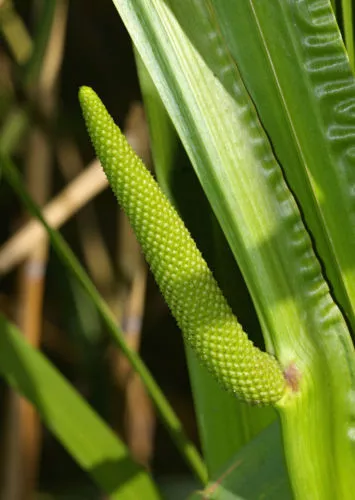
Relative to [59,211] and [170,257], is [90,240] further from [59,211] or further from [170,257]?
[170,257]

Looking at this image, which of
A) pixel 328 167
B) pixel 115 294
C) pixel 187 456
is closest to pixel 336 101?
pixel 328 167

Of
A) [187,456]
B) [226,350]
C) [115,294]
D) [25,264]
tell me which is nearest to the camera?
[226,350]

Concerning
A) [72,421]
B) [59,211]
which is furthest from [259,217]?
[59,211]

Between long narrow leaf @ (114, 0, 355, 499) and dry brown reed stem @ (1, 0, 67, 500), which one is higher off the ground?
long narrow leaf @ (114, 0, 355, 499)

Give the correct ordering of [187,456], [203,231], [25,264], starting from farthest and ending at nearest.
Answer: [25,264]
[187,456]
[203,231]

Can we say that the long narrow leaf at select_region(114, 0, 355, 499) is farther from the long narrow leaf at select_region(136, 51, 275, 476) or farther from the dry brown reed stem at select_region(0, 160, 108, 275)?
the dry brown reed stem at select_region(0, 160, 108, 275)

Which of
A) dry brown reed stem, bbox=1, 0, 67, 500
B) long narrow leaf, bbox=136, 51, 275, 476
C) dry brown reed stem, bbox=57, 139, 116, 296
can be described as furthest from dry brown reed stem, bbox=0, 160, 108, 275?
long narrow leaf, bbox=136, 51, 275, 476

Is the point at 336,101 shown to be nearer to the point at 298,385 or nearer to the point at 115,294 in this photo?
the point at 298,385

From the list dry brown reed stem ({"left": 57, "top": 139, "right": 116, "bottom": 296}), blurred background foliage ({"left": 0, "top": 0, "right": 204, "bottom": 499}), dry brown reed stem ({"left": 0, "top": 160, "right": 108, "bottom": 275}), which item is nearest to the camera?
dry brown reed stem ({"left": 0, "top": 160, "right": 108, "bottom": 275})
